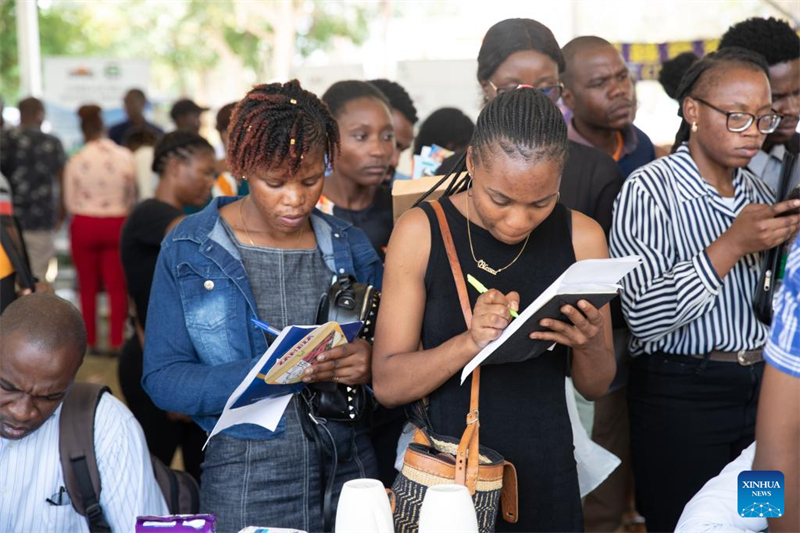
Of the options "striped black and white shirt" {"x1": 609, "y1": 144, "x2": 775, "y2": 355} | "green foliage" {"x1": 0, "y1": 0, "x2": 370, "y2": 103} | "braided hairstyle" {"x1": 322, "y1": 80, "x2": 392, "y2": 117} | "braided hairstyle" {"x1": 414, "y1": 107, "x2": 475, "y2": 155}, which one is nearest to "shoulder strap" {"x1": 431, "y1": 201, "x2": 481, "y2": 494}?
"striped black and white shirt" {"x1": 609, "y1": 144, "x2": 775, "y2": 355}

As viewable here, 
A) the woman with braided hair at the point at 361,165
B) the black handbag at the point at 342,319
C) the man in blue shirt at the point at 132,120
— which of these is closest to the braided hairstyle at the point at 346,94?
the woman with braided hair at the point at 361,165

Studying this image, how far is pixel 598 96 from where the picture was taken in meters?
3.60

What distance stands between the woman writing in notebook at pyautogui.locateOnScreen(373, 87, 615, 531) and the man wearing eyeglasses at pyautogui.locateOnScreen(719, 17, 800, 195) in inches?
63.0

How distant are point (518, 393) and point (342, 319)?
0.50m

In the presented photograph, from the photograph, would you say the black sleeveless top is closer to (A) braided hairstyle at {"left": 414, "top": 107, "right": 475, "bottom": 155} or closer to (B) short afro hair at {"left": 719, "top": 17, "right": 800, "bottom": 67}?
(B) short afro hair at {"left": 719, "top": 17, "right": 800, "bottom": 67}

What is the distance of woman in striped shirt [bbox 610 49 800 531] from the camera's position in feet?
8.61

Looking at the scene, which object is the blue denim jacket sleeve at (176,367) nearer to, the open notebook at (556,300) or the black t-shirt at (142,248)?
the open notebook at (556,300)

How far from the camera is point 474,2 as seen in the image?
58.3 ft

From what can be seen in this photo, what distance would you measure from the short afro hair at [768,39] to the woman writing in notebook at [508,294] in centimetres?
171

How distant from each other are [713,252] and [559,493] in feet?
3.09

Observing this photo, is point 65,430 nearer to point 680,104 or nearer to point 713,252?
point 713,252

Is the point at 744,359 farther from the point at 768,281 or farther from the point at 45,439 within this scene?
the point at 45,439

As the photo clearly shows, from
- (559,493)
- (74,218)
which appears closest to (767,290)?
(559,493)

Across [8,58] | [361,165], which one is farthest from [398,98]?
[8,58]
